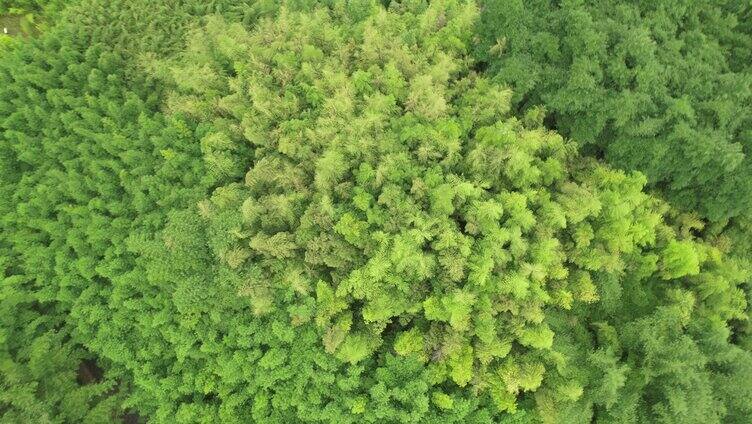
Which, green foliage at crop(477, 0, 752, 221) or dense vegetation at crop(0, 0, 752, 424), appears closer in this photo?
dense vegetation at crop(0, 0, 752, 424)

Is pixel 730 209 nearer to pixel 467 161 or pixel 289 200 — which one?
pixel 467 161

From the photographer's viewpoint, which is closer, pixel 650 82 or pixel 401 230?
pixel 401 230

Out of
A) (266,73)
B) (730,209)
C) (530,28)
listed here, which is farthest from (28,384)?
(730,209)

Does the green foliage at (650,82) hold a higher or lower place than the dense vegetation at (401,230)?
higher

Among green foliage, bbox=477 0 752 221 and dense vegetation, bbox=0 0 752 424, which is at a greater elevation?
green foliage, bbox=477 0 752 221
